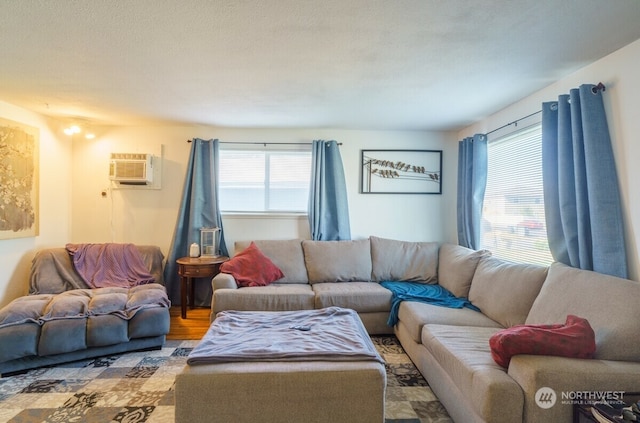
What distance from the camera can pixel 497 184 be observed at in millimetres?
3441

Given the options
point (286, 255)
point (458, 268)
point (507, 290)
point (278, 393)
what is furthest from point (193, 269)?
point (507, 290)

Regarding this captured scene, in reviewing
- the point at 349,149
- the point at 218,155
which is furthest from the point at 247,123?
the point at 349,149

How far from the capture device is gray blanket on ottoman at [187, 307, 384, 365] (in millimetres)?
1745

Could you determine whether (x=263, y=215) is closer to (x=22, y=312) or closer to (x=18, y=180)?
(x=22, y=312)

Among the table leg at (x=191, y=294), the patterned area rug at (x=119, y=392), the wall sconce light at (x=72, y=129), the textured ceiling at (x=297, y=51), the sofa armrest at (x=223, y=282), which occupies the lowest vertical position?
the patterned area rug at (x=119, y=392)

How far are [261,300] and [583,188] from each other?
270 centimetres

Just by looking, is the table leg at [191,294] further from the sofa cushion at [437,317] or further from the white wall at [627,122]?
the white wall at [627,122]

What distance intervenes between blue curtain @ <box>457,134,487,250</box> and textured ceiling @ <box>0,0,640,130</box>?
0.47 meters

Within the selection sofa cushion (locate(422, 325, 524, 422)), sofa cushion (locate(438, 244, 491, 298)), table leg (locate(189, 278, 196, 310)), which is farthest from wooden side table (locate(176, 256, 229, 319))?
sofa cushion (locate(438, 244, 491, 298))

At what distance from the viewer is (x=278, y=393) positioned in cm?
161

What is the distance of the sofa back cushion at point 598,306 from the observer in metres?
1.60

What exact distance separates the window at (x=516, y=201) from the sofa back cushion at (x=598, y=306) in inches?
26.4

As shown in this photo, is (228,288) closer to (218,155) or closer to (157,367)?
(157,367)

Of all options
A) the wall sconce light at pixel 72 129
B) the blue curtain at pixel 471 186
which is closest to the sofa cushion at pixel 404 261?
the blue curtain at pixel 471 186
